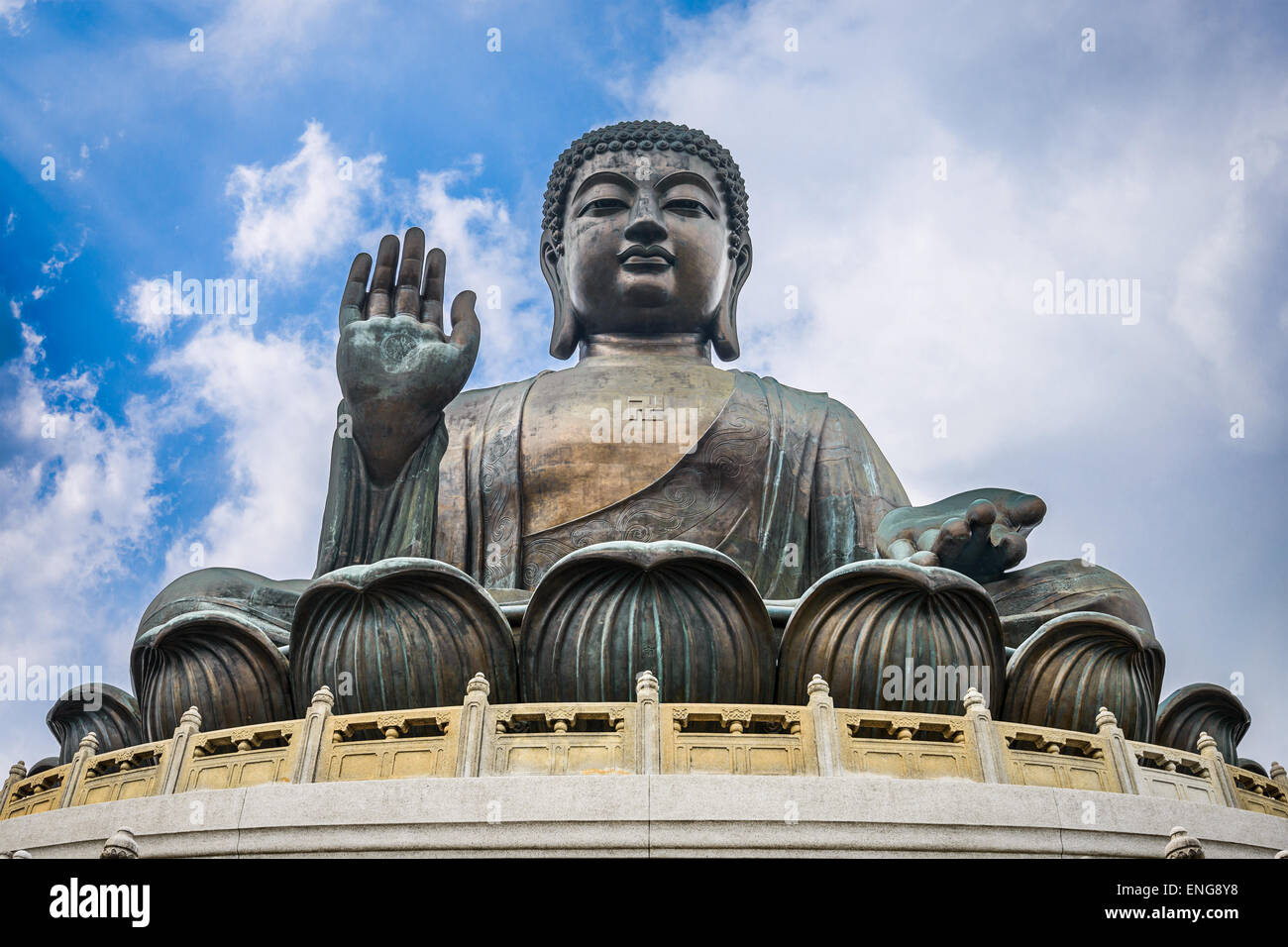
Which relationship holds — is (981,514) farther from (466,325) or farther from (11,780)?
(11,780)

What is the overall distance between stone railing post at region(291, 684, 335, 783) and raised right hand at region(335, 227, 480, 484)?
9.92 feet

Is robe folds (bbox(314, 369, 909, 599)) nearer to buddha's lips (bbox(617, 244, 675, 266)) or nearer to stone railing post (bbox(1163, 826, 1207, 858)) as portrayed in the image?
buddha's lips (bbox(617, 244, 675, 266))

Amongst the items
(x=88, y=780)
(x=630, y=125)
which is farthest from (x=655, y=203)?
(x=88, y=780)

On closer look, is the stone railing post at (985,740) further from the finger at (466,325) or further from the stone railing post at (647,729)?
the finger at (466,325)

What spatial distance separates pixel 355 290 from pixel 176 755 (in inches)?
157

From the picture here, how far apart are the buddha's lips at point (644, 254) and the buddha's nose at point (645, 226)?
0.06m

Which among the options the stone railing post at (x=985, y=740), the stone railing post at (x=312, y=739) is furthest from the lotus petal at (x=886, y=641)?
the stone railing post at (x=312, y=739)

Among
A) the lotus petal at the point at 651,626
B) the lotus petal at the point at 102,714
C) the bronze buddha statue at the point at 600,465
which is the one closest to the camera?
the lotus petal at the point at 651,626

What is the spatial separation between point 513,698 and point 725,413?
336cm

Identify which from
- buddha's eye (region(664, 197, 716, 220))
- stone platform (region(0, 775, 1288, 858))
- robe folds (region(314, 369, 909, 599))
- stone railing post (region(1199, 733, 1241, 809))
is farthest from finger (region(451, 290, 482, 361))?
stone railing post (region(1199, 733, 1241, 809))

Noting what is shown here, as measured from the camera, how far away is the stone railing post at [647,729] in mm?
6098

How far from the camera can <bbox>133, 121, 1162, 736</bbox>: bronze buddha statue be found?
7988mm

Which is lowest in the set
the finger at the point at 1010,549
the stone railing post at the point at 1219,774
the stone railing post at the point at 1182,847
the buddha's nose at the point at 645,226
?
the stone railing post at the point at 1182,847

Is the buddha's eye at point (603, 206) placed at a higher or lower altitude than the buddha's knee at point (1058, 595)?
higher
